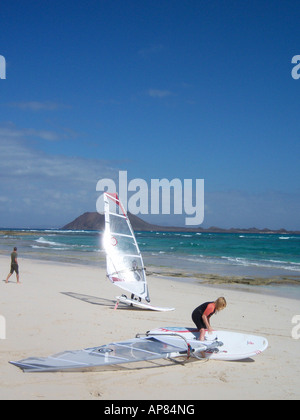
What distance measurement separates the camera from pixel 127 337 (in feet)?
19.7

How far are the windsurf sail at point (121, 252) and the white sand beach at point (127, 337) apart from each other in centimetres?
65

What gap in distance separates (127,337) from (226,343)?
1.49 metres

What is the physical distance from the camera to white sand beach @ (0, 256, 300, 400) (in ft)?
13.2

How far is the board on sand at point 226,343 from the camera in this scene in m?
5.14

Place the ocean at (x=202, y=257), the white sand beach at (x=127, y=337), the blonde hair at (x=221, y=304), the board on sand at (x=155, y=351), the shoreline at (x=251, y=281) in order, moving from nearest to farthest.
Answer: the white sand beach at (x=127, y=337) → the board on sand at (x=155, y=351) → the blonde hair at (x=221, y=304) → the shoreline at (x=251, y=281) → the ocean at (x=202, y=257)

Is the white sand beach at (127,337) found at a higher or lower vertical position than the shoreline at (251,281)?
higher

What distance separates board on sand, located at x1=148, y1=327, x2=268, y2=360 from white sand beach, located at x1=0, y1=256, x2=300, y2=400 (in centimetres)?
12

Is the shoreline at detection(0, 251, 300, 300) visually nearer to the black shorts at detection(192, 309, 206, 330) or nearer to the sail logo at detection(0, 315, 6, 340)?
the black shorts at detection(192, 309, 206, 330)

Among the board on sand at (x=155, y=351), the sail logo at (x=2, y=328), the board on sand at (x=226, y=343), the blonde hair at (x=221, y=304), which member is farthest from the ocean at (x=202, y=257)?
the sail logo at (x=2, y=328)

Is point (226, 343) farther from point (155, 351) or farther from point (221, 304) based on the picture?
point (155, 351)

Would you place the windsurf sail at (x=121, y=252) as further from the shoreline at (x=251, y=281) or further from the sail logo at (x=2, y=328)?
the shoreline at (x=251, y=281)

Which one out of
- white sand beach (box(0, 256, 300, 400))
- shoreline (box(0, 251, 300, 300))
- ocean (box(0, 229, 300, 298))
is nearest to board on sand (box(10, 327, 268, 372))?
white sand beach (box(0, 256, 300, 400))

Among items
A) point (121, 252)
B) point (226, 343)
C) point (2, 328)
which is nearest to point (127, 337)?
point (226, 343)
